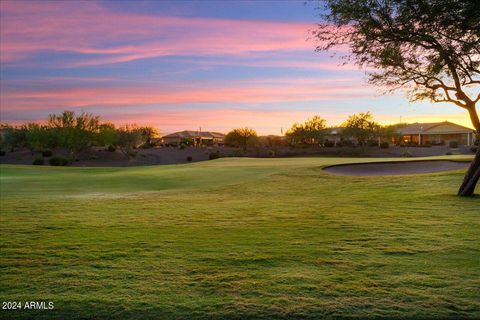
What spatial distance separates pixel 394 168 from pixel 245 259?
71.5 ft

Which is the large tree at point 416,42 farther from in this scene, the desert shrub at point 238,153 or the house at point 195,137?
the house at point 195,137

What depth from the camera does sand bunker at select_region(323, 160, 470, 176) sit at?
83.7 feet

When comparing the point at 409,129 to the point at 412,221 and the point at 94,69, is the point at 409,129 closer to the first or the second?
the point at 94,69

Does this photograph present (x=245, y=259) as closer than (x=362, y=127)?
Yes

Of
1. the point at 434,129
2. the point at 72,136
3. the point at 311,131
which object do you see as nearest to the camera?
the point at 72,136

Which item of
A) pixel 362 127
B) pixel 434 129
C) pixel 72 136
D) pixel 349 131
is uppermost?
pixel 434 129

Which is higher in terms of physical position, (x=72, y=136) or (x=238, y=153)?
(x=72, y=136)

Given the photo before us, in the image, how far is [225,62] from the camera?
30594 mm

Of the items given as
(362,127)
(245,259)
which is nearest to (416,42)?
(245,259)

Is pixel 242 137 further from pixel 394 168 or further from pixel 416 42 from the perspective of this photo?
pixel 416 42

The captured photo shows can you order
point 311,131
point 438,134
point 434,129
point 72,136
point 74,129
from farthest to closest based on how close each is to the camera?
1. point 434,129
2. point 438,134
3. point 311,131
4. point 74,129
5. point 72,136

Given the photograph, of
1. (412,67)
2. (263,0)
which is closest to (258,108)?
(263,0)

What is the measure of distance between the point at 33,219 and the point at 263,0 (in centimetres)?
1511

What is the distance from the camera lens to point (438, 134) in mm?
104438
